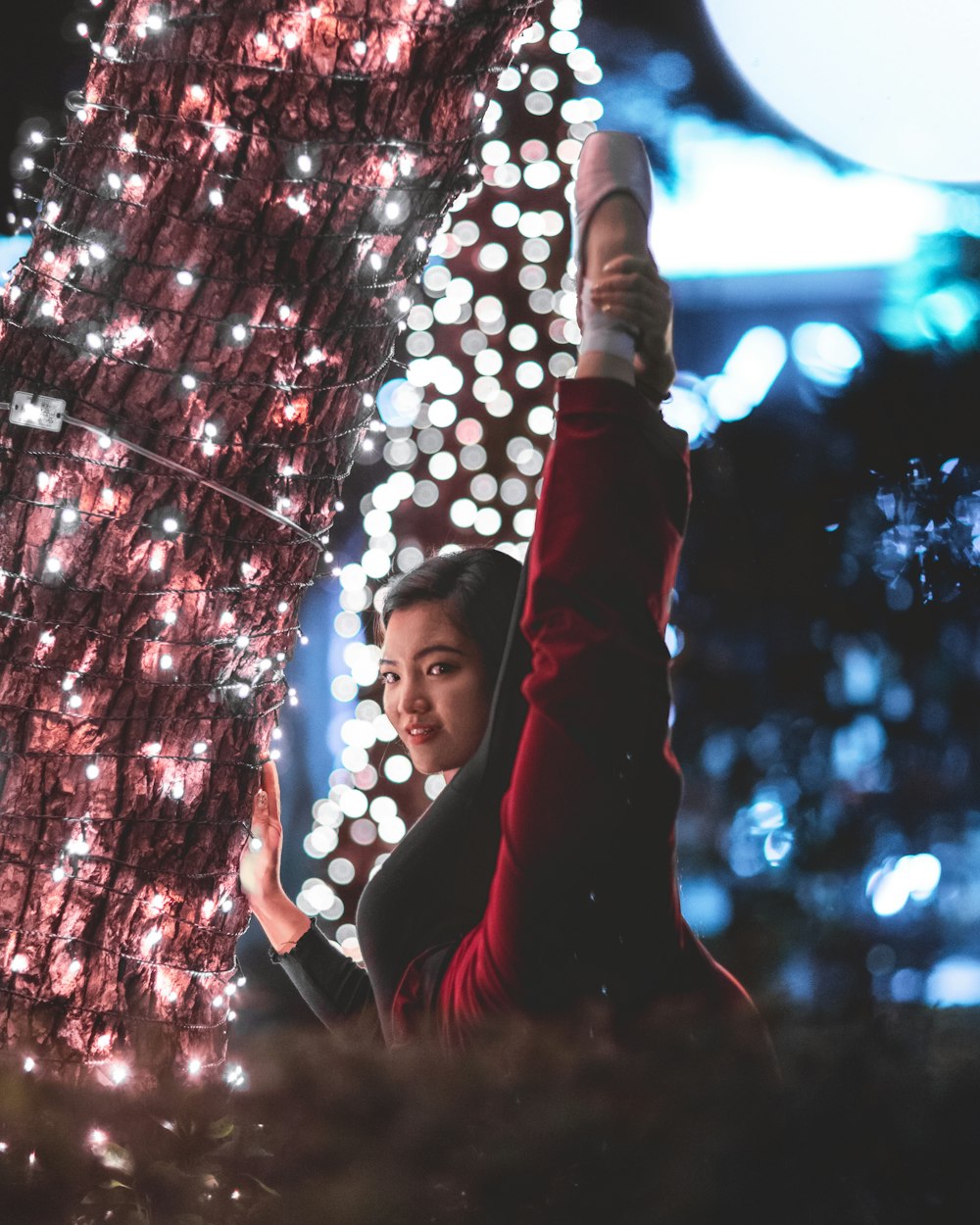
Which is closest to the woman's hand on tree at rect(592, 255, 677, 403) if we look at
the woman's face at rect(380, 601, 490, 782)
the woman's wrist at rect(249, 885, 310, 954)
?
the woman's face at rect(380, 601, 490, 782)

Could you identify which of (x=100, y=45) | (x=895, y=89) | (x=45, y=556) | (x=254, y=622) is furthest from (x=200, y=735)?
(x=895, y=89)

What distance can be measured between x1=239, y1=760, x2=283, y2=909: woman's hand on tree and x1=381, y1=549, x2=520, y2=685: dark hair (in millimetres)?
263

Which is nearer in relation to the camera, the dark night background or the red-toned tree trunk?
the red-toned tree trunk

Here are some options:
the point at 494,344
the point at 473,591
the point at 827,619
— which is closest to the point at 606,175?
the point at 473,591

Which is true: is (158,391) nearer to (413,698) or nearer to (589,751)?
(413,698)

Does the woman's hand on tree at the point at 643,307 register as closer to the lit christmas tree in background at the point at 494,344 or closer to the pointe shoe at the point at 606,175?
the pointe shoe at the point at 606,175

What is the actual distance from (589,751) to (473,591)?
320 millimetres

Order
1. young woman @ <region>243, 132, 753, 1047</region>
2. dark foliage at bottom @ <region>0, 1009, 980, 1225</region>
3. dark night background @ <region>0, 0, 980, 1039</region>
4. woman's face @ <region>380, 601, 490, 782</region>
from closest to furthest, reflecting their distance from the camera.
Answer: dark foliage at bottom @ <region>0, 1009, 980, 1225</region>
young woman @ <region>243, 132, 753, 1047</region>
woman's face @ <region>380, 601, 490, 782</region>
dark night background @ <region>0, 0, 980, 1039</region>

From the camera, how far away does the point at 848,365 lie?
1980 mm

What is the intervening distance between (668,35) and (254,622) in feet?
4.92

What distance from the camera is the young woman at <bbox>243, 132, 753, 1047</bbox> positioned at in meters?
0.94

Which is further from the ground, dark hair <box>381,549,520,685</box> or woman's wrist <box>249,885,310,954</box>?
dark hair <box>381,549,520,685</box>

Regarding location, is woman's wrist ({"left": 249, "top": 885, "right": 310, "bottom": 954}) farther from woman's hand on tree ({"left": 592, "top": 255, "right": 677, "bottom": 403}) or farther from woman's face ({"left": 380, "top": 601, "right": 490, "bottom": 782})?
woman's hand on tree ({"left": 592, "top": 255, "right": 677, "bottom": 403})

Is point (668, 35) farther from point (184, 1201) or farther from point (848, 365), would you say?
point (184, 1201)
